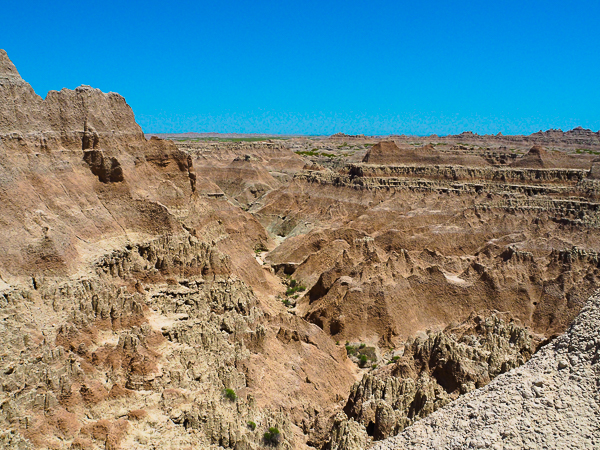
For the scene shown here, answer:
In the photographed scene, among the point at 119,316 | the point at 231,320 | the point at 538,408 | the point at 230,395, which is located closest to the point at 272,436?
the point at 230,395

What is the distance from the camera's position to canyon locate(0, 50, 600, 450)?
544 inches

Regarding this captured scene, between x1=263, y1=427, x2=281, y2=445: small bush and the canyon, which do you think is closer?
the canyon

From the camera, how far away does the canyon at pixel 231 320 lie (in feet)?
45.3

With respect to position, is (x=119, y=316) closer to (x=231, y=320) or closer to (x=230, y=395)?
(x=231, y=320)

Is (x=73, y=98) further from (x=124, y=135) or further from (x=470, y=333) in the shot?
(x=470, y=333)

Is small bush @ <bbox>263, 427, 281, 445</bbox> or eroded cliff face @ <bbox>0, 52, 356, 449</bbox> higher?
eroded cliff face @ <bbox>0, 52, 356, 449</bbox>

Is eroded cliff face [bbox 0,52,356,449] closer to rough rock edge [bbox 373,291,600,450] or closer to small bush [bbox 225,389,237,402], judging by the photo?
small bush [bbox 225,389,237,402]

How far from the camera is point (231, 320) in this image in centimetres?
2284

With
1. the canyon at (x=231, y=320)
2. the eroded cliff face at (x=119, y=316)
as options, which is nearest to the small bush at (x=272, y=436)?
the canyon at (x=231, y=320)

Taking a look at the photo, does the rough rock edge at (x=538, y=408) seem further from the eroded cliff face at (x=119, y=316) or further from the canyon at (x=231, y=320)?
the eroded cliff face at (x=119, y=316)

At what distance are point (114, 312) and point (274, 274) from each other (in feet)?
84.3

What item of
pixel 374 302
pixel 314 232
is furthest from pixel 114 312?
pixel 314 232

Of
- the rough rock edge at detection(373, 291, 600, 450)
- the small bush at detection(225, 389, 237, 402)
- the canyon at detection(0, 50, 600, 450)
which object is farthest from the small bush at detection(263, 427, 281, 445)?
the rough rock edge at detection(373, 291, 600, 450)

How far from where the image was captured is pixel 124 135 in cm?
2975
